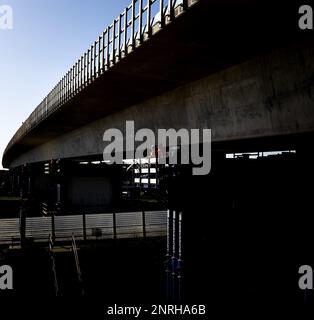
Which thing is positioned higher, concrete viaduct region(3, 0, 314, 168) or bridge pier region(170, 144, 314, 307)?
concrete viaduct region(3, 0, 314, 168)

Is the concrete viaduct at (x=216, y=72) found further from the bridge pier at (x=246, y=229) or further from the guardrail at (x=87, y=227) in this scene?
the guardrail at (x=87, y=227)

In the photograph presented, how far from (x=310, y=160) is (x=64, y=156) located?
A: 24582 mm

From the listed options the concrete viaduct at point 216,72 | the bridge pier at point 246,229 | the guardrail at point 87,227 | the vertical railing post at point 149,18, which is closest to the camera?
the concrete viaduct at point 216,72

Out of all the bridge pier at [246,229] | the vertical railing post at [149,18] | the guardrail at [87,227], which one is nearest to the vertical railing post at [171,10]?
the vertical railing post at [149,18]

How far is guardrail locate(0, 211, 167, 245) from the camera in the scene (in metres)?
17.6

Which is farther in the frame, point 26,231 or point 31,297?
point 26,231

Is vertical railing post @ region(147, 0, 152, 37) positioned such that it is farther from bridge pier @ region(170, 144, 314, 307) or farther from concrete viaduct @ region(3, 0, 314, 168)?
bridge pier @ region(170, 144, 314, 307)

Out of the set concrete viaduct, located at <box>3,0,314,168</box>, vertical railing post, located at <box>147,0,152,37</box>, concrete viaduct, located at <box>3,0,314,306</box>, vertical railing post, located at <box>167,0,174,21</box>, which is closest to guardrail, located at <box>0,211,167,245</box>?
concrete viaduct, located at <box>3,0,314,306</box>

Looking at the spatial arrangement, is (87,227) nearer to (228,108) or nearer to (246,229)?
(246,229)

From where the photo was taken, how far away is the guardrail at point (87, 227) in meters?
17.6
